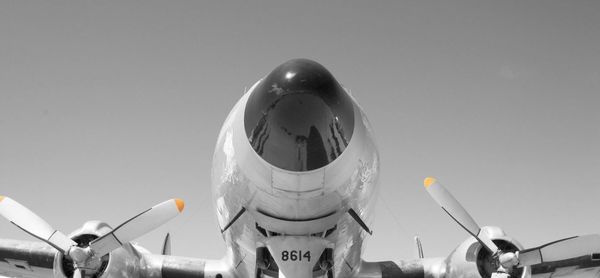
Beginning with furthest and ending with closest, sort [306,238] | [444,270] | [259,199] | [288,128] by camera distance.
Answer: [444,270] < [306,238] < [259,199] < [288,128]

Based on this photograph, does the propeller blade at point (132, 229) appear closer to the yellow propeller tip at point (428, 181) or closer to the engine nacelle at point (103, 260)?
the engine nacelle at point (103, 260)

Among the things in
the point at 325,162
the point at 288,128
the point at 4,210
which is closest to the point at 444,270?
the point at 325,162

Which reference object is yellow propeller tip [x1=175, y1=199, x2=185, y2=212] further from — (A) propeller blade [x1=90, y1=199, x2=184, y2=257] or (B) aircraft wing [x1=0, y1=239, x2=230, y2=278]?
(B) aircraft wing [x1=0, y1=239, x2=230, y2=278]

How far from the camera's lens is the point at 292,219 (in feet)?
24.3

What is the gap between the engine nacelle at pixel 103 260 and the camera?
33.3 ft

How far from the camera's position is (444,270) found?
11.2 meters

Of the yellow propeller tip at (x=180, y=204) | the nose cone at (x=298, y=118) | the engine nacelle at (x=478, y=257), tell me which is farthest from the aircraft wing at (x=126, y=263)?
the nose cone at (x=298, y=118)

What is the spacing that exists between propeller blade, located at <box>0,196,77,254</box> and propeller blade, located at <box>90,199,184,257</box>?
2.00 ft

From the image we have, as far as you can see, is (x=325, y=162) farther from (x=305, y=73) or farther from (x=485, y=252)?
(x=485, y=252)

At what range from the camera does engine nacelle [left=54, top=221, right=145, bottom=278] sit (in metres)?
10.1

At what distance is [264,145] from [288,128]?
52 cm

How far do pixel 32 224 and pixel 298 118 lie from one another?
705 cm

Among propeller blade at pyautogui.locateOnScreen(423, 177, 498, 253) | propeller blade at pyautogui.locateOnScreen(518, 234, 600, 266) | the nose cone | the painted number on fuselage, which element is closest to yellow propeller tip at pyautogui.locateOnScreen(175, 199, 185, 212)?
the painted number on fuselage

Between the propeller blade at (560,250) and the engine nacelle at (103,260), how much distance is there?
26.3ft
